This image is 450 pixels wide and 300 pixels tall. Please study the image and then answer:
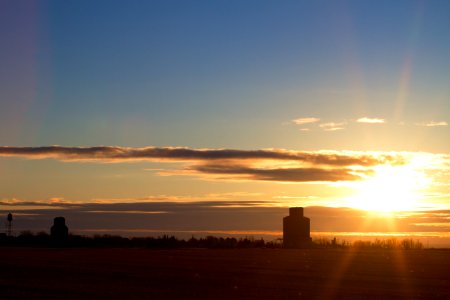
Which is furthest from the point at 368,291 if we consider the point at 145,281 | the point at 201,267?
the point at 201,267

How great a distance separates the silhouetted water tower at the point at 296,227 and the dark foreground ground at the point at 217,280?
107 ft

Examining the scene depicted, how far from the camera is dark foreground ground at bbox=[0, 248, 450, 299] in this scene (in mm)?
19155

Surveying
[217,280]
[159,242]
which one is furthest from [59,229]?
[217,280]

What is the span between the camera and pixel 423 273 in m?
27.4

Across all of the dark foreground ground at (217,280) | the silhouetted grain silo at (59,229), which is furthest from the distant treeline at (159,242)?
the dark foreground ground at (217,280)

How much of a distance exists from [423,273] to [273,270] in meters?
5.40

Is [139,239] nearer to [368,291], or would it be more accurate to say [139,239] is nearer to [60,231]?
[60,231]

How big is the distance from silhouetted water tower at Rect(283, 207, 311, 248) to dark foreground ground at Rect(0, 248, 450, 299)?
3273 cm

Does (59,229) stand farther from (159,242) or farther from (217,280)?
(217,280)

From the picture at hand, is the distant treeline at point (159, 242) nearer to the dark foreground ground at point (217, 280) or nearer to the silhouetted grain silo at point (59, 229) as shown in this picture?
the silhouetted grain silo at point (59, 229)

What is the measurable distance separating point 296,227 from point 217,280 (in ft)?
143

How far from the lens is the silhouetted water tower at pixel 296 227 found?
65625 millimetres

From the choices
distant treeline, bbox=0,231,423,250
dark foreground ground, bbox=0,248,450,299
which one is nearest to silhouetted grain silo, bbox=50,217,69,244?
distant treeline, bbox=0,231,423,250

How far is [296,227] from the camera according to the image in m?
66.6
